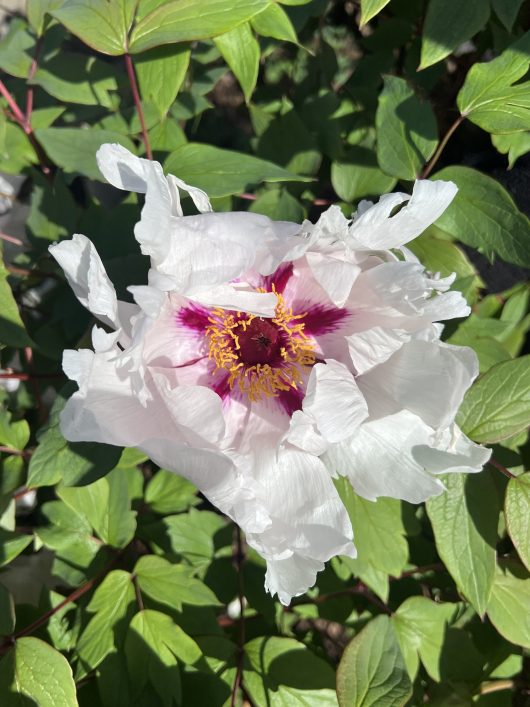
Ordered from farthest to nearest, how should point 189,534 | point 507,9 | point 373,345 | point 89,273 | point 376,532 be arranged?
point 189,534, point 376,532, point 507,9, point 373,345, point 89,273

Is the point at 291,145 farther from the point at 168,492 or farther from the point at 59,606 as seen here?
the point at 59,606

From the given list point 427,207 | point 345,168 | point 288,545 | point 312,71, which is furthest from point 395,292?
point 312,71

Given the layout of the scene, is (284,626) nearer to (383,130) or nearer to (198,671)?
(198,671)

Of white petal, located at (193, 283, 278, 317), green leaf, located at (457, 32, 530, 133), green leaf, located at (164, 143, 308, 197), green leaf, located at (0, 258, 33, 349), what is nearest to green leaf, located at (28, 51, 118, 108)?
green leaf, located at (164, 143, 308, 197)

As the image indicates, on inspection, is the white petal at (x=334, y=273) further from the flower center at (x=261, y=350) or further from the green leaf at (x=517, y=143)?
the green leaf at (x=517, y=143)

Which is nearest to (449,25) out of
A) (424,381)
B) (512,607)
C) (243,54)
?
(243,54)

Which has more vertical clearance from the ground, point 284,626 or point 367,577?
point 367,577
